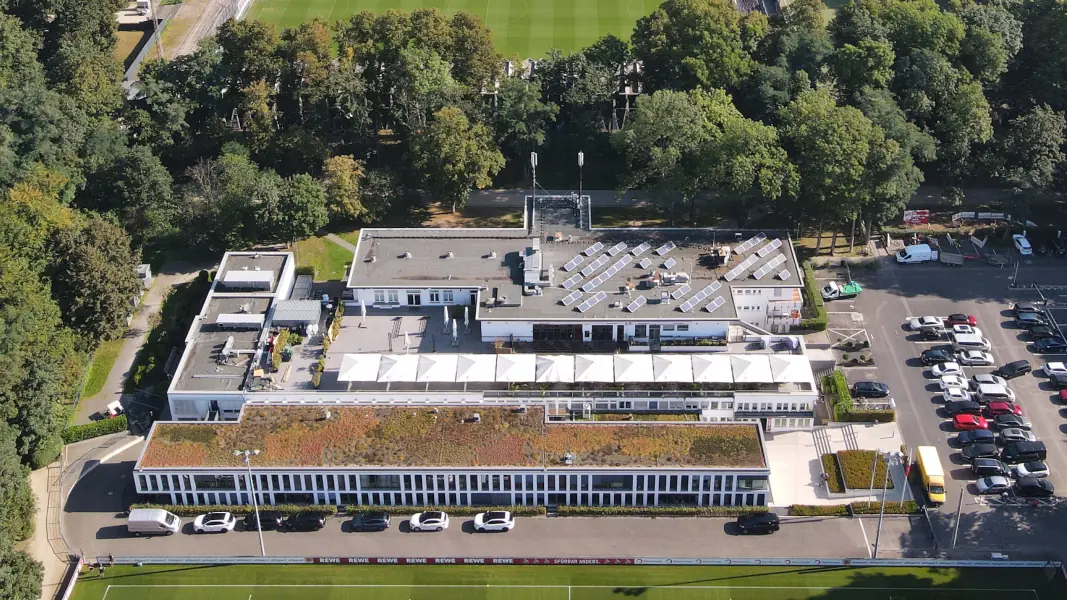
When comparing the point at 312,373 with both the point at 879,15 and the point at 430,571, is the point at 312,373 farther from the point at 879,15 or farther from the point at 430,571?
the point at 879,15

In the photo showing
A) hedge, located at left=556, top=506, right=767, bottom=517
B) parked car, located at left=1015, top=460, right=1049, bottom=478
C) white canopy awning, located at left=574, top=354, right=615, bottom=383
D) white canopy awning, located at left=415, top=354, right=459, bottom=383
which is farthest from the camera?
white canopy awning, located at left=415, top=354, right=459, bottom=383

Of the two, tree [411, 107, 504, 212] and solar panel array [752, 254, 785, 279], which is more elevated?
tree [411, 107, 504, 212]

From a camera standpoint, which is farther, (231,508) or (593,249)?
(593,249)

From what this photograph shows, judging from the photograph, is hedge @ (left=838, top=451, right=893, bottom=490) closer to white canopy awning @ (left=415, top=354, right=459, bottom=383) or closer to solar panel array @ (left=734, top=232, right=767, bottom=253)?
solar panel array @ (left=734, top=232, right=767, bottom=253)

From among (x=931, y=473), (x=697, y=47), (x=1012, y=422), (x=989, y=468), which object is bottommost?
(x=989, y=468)

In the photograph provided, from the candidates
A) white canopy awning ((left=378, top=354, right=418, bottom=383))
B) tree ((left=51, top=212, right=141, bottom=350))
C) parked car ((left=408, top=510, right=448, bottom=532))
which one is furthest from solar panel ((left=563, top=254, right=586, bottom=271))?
tree ((left=51, top=212, right=141, bottom=350))

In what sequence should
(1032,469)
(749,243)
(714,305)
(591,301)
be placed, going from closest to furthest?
(1032,469)
(714,305)
(591,301)
(749,243)

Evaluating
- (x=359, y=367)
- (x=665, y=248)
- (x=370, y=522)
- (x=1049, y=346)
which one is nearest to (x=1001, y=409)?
(x=1049, y=346)

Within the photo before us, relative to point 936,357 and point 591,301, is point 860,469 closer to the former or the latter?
point 936,357
